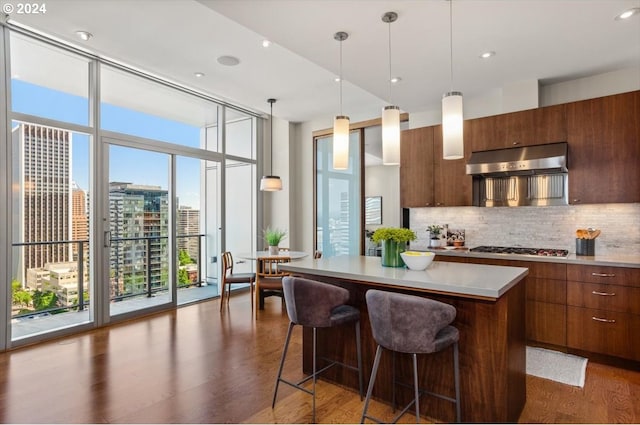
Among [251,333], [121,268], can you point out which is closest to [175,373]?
[251,333]

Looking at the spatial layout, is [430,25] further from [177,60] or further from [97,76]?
[97,76]

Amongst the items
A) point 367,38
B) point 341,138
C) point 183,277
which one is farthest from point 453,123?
A: point 183,277

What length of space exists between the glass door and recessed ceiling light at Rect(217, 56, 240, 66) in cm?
179

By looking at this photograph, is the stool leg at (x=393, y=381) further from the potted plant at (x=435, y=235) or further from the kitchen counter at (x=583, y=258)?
the potted plant at (x=435, y=235)

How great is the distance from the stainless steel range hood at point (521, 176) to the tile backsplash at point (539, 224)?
0.16 m

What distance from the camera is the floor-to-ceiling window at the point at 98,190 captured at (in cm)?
376

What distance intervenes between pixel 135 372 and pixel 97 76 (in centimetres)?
344

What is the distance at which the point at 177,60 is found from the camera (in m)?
3.95

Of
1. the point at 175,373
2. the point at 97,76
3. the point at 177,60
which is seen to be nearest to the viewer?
the point at 175,373

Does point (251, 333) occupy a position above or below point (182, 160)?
below

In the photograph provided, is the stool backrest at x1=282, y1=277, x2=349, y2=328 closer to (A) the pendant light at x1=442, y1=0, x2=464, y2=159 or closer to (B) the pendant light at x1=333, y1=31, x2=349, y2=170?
(B) the pendant light at x1=333, y1=31, x2=349, y2=170

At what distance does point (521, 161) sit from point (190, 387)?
3.82m

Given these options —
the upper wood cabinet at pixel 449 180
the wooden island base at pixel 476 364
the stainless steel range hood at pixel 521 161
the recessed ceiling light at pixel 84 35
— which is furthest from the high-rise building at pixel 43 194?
the stainless steel range hood at pixel 521 161

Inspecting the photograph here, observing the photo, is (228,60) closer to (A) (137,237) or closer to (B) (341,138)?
(B) (341,138)
